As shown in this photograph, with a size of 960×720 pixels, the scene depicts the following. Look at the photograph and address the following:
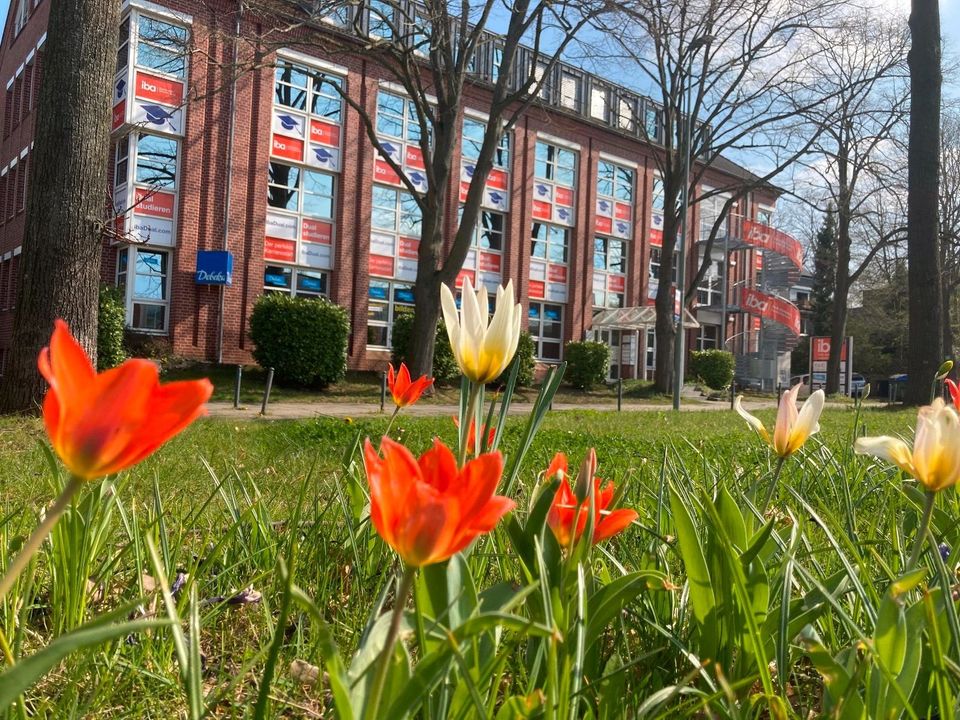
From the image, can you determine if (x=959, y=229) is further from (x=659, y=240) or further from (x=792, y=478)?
(x=792, y=478)

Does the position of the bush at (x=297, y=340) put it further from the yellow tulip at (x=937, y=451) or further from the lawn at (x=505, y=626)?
the yellow tulip at (x=937, y=451)

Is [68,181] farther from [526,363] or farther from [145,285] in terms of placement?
[526,363]

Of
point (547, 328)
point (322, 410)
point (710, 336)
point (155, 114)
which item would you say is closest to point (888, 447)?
point (322, 410)

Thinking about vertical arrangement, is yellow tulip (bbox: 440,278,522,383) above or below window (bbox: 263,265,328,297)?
below

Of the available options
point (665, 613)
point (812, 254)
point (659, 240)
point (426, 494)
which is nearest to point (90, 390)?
point (426, 494)

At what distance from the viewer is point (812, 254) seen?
5319 cm

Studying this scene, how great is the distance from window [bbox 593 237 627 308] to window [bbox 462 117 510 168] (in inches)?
205

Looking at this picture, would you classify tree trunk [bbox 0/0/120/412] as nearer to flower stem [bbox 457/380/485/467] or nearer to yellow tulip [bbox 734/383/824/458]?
flower stem [bbox 457/380/485/467]

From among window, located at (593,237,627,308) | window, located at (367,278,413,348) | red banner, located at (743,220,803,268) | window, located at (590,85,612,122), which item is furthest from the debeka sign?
red banner, located at (743,220,803,268)

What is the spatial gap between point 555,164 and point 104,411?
2991cm

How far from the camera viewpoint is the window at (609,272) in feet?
102

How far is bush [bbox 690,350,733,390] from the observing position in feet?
105

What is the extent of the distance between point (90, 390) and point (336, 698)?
0.29 m

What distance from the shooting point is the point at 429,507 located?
0.56 meters
